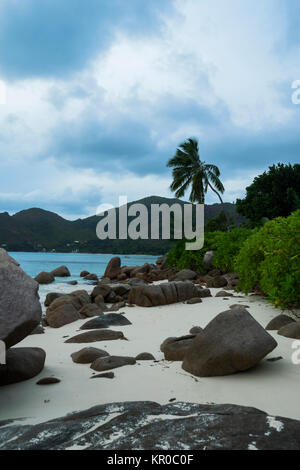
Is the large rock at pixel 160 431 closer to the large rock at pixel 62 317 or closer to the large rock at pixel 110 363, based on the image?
the large rock at pixel 110 363

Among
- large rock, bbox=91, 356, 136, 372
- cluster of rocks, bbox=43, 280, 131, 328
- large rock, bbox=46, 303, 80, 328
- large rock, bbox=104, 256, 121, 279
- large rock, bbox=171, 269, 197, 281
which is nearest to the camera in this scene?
large rock, bbox=91, 356, 136, 372

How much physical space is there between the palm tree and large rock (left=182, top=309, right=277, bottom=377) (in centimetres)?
2776

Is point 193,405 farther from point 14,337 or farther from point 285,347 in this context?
point 285,347

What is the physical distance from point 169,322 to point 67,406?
167 inches

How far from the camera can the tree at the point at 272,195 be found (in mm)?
27817

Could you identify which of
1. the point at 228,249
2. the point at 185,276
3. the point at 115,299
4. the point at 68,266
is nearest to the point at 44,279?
the point at 185,276

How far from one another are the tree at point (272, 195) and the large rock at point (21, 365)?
998 inches

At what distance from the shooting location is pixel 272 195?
28.7m

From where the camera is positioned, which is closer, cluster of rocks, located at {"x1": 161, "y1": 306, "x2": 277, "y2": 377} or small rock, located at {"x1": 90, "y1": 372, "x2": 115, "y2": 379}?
cluster of rocks, located at {"x1": 161, "y1": 306, "x2": 277, "y2": 377}

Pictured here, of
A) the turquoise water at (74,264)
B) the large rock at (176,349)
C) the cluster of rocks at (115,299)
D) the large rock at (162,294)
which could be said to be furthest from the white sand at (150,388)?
the turquoise water at (74,264)

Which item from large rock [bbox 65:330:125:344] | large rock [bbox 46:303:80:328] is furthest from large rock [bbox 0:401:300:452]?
large rock [bbox 46:303:80:328]

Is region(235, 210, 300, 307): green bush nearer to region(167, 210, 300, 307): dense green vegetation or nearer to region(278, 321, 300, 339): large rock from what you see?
region(167, 210, 300, 307): dense green vegetation

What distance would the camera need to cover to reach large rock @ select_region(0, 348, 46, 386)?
383 centimetres

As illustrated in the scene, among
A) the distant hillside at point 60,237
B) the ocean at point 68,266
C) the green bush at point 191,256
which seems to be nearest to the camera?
the green bush at point 191,256
